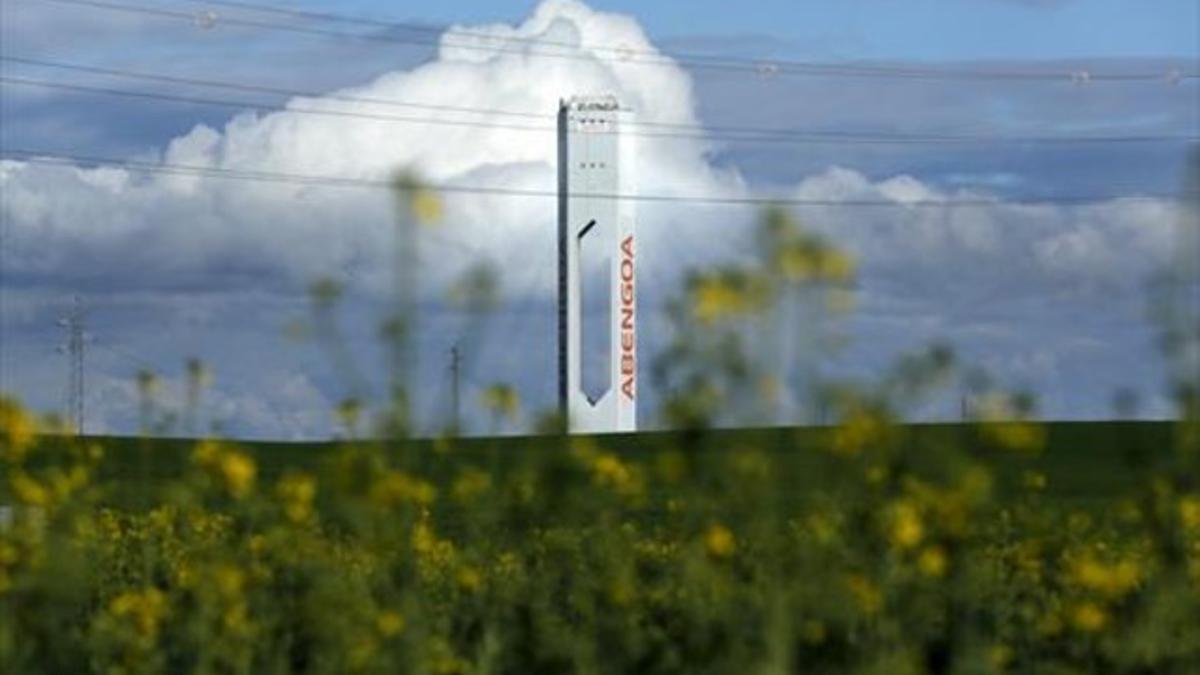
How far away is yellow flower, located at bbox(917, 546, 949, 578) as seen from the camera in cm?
609

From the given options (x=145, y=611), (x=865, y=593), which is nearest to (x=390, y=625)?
(x=145, y=611)

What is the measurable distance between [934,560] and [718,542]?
1.83ft

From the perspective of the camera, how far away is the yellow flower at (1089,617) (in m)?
6.54

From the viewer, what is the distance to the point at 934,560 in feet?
19.9

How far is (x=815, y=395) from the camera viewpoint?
18.1 feet

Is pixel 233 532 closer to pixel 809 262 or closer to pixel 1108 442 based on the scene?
pixel 809 262

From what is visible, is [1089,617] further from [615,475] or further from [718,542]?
[615,475]

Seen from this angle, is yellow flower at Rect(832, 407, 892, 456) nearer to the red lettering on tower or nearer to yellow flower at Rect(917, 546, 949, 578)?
yellow flower at Rect(917, 546, 949, 578)

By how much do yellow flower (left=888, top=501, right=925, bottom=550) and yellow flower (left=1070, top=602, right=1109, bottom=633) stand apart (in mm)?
672

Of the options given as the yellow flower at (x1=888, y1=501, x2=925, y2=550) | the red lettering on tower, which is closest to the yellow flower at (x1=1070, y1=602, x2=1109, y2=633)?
the yellow flower at (x1=888, y1=501, x2=925, y2=550)

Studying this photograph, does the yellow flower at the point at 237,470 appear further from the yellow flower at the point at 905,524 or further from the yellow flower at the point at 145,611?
the yellow flower at the point at 905,524

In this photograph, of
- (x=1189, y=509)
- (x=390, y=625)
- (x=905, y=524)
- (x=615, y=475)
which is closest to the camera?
(x=905, y=524)

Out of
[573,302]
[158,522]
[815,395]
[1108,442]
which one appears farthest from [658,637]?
[573,302]

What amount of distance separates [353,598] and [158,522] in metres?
3.03
